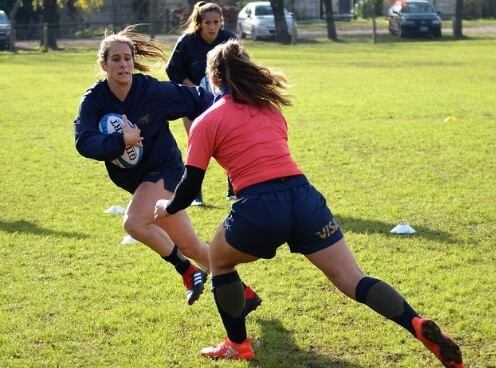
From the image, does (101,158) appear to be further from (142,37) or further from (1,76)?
(1,76)

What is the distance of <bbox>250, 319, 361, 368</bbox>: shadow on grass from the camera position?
525cm

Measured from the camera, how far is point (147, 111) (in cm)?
604

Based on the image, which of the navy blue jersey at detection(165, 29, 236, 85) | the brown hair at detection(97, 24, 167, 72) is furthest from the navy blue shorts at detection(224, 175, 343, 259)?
the navy blue jersey at detection(165, 29, 236, 85)

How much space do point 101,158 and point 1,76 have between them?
74.4ft

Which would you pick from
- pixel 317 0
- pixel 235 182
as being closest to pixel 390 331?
pixel 235 182

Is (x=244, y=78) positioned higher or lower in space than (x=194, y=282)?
higher

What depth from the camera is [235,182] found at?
4.99m

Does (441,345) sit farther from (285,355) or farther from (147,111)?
(147,111)

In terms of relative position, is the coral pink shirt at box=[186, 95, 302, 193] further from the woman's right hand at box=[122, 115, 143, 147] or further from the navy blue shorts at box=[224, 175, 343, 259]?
the woman's right hand at box=[122, 115, 143, 147]

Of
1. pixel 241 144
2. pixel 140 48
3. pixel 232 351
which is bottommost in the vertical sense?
pixel 232 351

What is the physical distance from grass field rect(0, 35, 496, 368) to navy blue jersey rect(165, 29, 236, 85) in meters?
1.34

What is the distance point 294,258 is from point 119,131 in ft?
7.47

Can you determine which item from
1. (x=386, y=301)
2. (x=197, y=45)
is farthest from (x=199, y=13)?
(x=386, y=301)

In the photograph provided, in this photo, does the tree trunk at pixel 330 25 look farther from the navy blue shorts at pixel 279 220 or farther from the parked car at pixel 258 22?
the navy blue shorts at pixel 279 220
